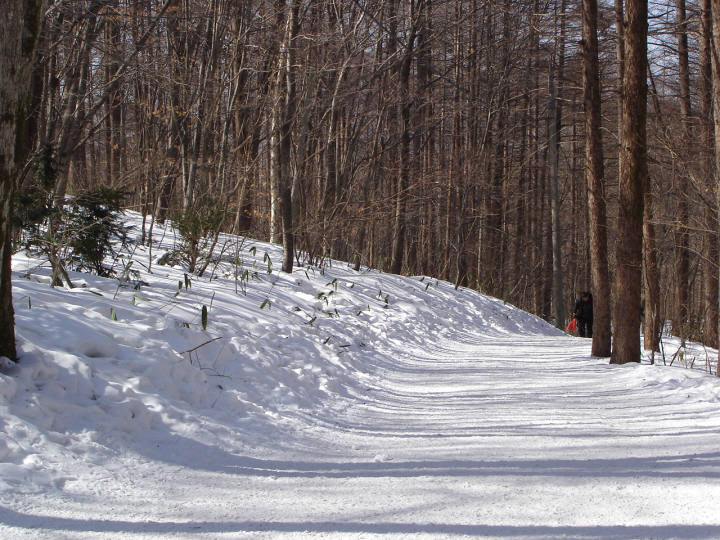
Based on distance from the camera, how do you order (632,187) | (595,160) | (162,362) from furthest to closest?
(595,160) < (632,187) < (162,362)

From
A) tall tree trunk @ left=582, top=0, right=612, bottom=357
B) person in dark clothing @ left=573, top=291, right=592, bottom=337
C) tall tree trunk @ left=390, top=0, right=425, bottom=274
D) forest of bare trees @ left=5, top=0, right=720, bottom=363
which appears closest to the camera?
forest of bare trees @ left=5, top=0, right=720, bottom=363

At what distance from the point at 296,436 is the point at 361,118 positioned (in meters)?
10.7

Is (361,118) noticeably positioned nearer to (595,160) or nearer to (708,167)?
(595,160)

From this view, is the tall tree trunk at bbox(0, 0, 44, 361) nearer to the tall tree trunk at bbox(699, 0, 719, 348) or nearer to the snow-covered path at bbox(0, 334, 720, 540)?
the snow-covered path at bbox(0, 334, 720, 540)

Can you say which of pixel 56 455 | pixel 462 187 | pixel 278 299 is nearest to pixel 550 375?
pixel 278 299

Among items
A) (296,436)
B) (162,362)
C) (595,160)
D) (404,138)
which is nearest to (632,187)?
(595,160)

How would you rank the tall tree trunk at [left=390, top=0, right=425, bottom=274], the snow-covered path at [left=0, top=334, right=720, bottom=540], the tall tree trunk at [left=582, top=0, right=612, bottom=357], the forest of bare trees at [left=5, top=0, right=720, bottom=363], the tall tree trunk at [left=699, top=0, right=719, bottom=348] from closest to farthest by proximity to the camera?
1. the snow-covered path at [left=0, top=334, right=720, bottom=540]
2. the forest of bare trees at [left=5, top=0, right=720, bottom=363]
3. the tall tree trunk at [left=582, top=0, right=612, bottom=357]
4. the tall tree trunk at [left=699, top=0, right=719, bottom=348]
5. the tall tree trunk at [left=390, top=0, right=425, bottom=274]

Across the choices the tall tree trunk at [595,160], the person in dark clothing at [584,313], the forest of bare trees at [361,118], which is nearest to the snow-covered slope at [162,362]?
the forest of bare trees at [361,118]

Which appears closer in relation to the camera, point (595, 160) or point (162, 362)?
point (162, 362)

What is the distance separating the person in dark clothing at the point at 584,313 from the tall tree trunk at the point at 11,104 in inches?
584

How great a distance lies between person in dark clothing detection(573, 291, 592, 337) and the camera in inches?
630

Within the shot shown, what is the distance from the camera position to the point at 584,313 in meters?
16.2

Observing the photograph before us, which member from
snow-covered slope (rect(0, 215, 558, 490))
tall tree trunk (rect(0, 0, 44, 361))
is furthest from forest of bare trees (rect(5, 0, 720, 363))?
snow-covered slope (rect(0, 215, 558, 490))

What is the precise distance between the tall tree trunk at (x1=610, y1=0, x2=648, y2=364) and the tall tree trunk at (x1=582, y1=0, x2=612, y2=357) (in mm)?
1313
